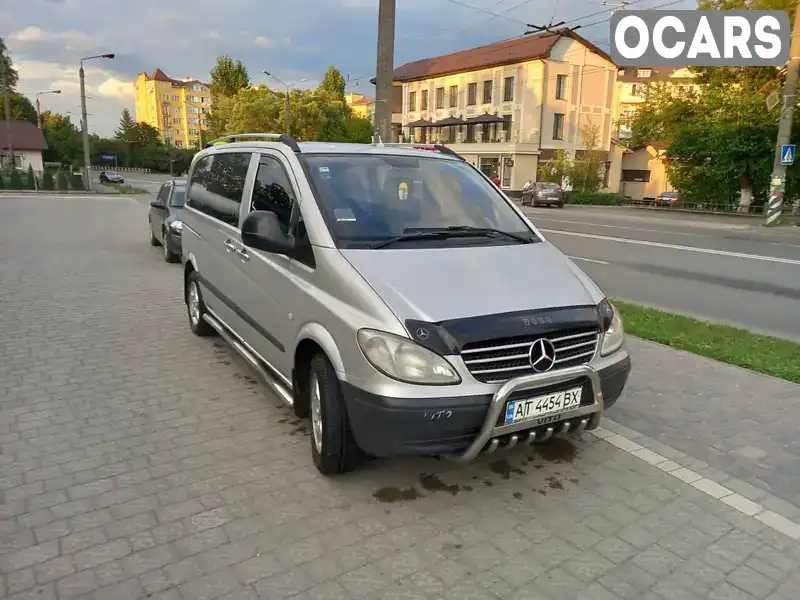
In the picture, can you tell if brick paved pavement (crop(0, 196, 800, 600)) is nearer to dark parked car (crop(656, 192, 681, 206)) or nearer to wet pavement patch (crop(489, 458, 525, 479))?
wet pavement patch (crop(489, 458, 525, 479))

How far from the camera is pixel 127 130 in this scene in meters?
112

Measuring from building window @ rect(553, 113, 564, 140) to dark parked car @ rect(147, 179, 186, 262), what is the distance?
42.1 m

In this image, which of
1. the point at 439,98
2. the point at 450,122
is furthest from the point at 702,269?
the point at 439,98

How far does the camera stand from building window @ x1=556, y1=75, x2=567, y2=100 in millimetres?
48719

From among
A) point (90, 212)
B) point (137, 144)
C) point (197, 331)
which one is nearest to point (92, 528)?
point (197, 331)

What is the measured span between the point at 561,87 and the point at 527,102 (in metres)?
3.11

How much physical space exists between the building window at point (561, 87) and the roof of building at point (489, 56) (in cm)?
243

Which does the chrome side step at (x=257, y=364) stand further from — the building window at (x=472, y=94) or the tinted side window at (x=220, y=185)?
the building window at (x=472, y=94)

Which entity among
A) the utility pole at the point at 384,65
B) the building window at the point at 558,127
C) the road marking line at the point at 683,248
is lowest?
the road marking line at the point at 683,248

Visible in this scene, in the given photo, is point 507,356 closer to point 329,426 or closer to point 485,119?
point 329,426

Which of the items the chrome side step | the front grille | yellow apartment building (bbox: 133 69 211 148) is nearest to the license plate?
the front grille

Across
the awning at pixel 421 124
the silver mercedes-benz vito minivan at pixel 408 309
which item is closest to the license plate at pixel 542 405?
the silver mercedes-benz vito minivan at pixel 408 309

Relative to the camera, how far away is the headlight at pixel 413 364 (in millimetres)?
3061

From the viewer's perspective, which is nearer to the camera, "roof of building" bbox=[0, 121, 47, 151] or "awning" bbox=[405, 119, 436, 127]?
"awning" bbox=[405, 119, 436, 127]
